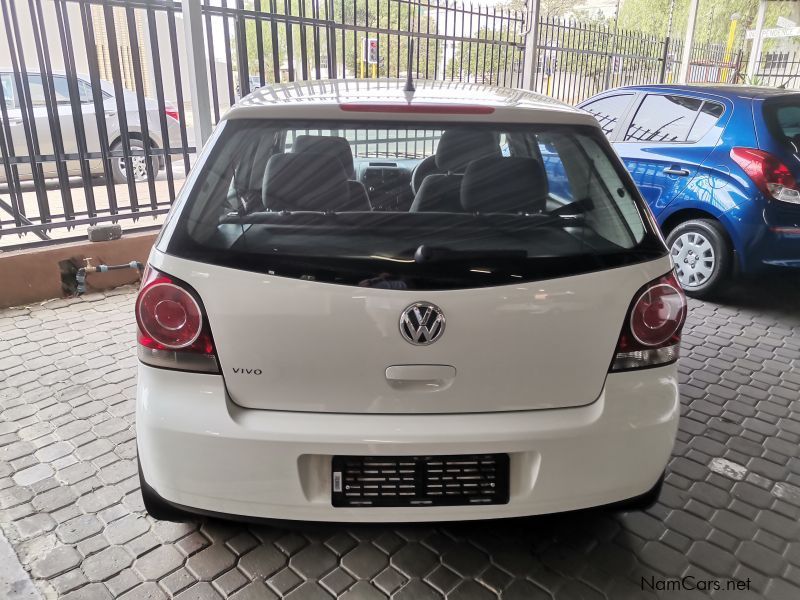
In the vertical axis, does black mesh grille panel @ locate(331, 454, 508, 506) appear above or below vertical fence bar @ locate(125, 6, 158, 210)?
below

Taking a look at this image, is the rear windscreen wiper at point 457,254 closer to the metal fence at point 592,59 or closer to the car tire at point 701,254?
the car tire at point 701,254

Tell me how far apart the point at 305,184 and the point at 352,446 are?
85 centimetres

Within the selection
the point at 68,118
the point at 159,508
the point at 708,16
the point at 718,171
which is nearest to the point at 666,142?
the point at 718,171

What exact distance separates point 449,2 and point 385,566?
7237 millimetres

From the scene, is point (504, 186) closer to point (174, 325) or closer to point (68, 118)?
point (174, 325)

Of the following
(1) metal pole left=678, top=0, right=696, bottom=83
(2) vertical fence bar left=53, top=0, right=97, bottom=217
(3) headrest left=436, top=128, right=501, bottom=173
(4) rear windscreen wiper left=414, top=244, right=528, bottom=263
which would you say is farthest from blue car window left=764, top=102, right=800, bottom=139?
(1) metal pole left=678, top=0, right=696, bottom=83

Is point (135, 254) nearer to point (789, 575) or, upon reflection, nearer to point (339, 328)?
point (339, 328)

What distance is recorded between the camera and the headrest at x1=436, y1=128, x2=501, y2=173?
2.31 m

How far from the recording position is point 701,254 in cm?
487

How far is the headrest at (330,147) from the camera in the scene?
221 centimetres

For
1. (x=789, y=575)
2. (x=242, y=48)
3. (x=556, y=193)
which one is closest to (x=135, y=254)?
(x=242, y=48)

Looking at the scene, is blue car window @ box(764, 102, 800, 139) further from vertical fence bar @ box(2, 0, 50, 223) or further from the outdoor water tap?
vertical fence bar @ box(2, 0, 50, 223)

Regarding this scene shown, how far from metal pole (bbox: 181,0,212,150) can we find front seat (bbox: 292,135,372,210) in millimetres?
2970

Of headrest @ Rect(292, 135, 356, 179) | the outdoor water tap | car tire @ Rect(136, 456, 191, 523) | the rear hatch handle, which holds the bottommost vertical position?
the outdoor water tap
